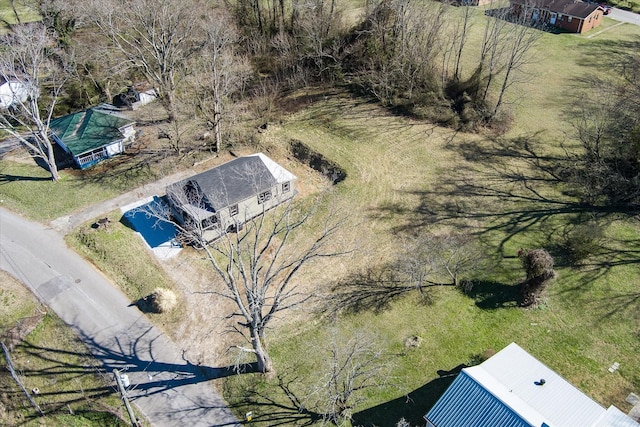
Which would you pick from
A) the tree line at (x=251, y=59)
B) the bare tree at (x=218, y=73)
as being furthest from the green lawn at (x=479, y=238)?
the bare tree at (x=218, y=73)

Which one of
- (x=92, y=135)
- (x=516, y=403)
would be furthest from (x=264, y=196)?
(x=516, y=403)

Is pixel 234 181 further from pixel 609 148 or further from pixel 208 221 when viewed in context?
pixel 609 148

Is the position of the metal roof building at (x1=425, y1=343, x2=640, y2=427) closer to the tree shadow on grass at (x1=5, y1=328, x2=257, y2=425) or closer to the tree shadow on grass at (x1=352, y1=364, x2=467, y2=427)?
the tree shadow on grass at (x1=352, y1=364, x2=467, y2=427)

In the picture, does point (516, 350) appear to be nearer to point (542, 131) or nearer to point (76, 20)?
point (542, 131)

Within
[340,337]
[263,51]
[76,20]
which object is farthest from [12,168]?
[340,337]

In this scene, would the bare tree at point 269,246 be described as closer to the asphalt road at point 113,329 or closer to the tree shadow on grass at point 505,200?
the asphalt road at point 113,329
